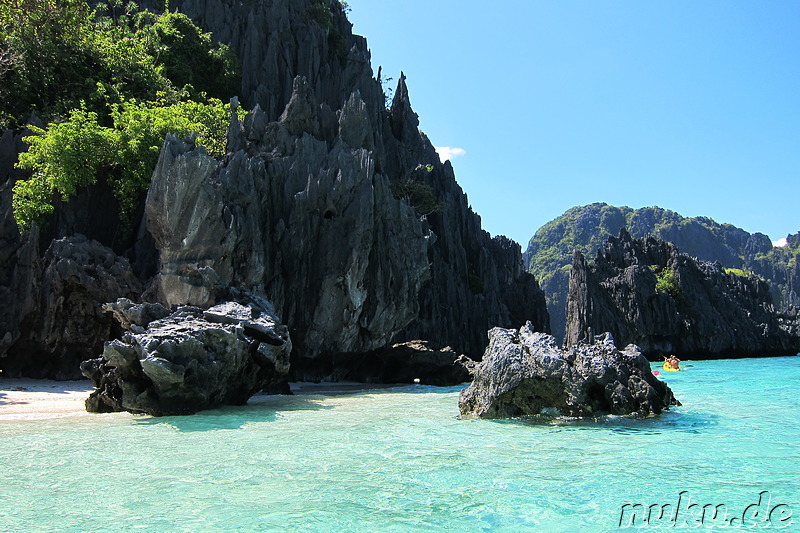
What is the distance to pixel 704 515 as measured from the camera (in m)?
6.89

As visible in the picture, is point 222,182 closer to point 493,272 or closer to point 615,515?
point 615,515

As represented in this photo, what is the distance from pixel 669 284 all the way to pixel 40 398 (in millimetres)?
76970

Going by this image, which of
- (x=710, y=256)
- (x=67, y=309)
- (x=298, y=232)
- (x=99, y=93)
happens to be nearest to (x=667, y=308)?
(x=298, y=232)

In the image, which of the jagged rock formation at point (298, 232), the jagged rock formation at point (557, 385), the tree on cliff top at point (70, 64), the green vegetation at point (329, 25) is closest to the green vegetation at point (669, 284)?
the jagged rock formation at point (298, 232)

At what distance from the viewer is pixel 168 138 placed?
75.8ft

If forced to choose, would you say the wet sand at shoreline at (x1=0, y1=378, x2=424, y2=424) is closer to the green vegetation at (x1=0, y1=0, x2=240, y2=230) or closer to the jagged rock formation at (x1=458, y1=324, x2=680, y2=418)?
the green vegetation at (x1=0, y1=0, x2=240, y2=230)

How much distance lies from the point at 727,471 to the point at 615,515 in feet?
10.9

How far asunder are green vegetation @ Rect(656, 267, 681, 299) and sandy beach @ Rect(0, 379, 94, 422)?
7281 centimetres

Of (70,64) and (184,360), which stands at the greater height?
(70,64)

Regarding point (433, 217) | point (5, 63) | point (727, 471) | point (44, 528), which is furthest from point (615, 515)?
point (433, 217)

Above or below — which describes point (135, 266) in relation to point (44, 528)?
above

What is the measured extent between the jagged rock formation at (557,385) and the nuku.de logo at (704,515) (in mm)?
6682

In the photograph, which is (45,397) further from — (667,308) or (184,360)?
(667,308)

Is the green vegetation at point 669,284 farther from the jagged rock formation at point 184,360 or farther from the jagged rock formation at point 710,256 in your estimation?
the jagged rock formation at point 184,360
